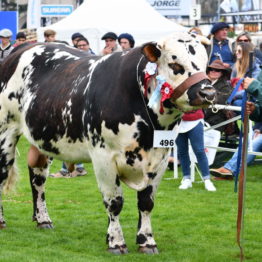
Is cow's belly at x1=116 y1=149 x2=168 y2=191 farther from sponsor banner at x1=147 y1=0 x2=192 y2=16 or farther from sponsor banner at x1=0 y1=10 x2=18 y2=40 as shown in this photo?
sponsor banner at x1=147 y1=0 x2=192 y2=16

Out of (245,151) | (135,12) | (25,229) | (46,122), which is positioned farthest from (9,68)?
(135,12)

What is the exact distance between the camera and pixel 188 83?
654cm

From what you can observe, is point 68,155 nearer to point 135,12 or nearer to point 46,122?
point 46,122

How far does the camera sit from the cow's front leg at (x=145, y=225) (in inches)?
287

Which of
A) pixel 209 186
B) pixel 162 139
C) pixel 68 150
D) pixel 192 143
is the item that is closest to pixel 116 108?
pixel 162 139

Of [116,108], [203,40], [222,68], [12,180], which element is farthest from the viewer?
[222,68]

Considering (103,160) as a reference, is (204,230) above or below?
below

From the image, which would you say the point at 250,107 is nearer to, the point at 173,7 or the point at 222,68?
the point at 222,68

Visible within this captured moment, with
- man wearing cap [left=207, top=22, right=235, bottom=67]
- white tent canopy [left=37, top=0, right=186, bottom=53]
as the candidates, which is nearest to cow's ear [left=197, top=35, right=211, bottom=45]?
man wearing cap [left=207, top=22, right=235, bottom=67]

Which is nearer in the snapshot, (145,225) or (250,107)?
(250,107)

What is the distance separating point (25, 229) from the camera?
27.8 feet

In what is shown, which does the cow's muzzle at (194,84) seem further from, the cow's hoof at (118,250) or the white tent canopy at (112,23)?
the white tent canopy at (112,23)

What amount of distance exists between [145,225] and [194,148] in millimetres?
3962

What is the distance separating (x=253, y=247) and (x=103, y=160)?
69.0 inches
